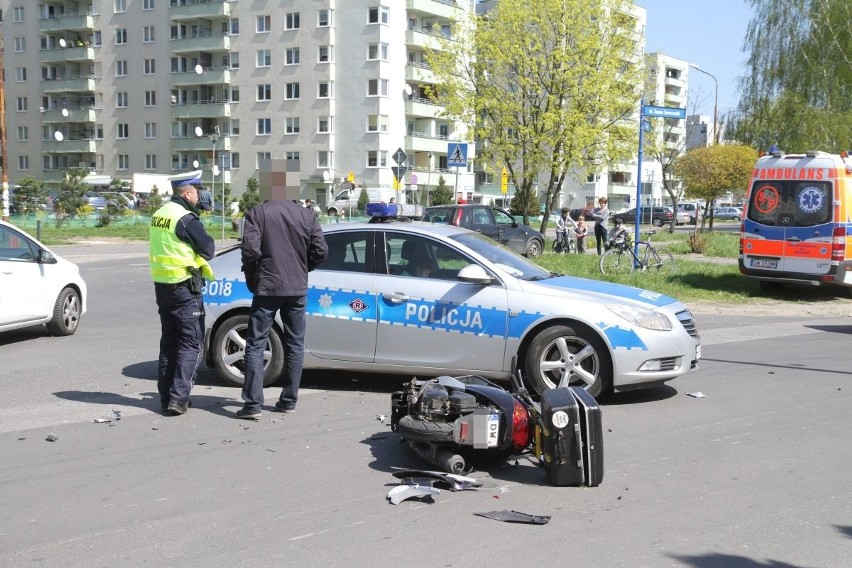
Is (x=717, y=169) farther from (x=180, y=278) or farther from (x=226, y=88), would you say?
(x=226, y=88)

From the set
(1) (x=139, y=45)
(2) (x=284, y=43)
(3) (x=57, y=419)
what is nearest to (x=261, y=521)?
(3) (x=57, y=419)

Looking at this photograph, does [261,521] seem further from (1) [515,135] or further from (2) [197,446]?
(1) [515,135]

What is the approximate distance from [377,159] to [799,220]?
172 feet

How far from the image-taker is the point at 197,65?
2854 inches

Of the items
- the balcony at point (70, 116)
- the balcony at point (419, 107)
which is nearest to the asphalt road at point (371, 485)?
the balcony at point (419, 107)

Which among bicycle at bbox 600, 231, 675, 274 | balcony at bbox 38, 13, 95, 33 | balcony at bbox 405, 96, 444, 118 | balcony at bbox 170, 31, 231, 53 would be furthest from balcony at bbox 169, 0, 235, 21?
bicycle at bbox 600, 231, 675, 274

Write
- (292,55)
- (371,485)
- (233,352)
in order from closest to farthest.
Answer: (371,485) < (233,352) < (292,55)

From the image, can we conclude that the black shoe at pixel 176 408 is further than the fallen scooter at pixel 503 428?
Yes

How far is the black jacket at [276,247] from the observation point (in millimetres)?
6938

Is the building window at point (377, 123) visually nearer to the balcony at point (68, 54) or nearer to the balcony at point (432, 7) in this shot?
the balcony at point (432, 7)

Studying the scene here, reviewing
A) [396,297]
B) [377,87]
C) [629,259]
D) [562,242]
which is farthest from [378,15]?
[396,297]

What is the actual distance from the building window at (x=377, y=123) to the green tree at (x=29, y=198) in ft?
96.1

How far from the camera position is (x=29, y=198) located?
4131cm

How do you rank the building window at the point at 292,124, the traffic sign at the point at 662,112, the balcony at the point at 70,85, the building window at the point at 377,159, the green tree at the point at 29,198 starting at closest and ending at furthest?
the traffic sign at the point at 662,112 → the green tree at the point at 29,198 → the building window at the point at 377,159 → the building window at the point at 292,124 → the balcony at the point at 70,85
